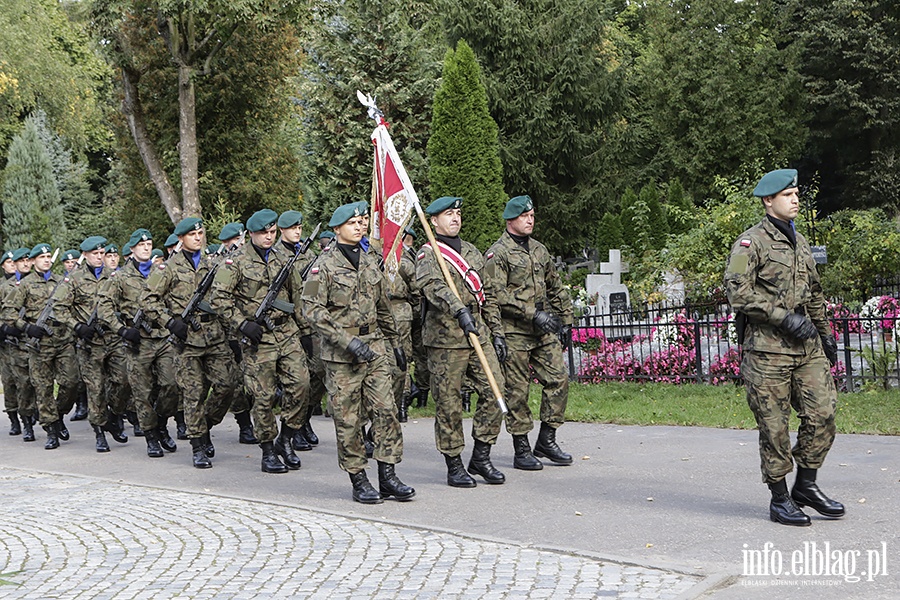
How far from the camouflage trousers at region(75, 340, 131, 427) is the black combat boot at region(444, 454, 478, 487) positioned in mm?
4887

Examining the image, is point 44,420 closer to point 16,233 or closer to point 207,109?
point 207,109

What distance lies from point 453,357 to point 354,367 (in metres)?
0.86

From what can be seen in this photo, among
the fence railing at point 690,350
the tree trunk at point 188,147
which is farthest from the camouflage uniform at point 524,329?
the tree trunk at point 188,147

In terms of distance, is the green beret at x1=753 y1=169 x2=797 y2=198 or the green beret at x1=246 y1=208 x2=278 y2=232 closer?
the green beret at x1=753 y1=169 x2=797 y2=198

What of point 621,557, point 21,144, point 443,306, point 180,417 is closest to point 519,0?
point 21,144

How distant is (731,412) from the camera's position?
11.8 meters

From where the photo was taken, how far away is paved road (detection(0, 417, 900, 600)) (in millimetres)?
6027

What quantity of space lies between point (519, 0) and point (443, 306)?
101ft

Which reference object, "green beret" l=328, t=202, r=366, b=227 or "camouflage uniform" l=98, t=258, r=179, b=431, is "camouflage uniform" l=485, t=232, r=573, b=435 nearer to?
"green beret" l=328, t=202, r=366, b=227

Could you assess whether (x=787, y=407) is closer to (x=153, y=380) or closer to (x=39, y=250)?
(x=153, y=380)

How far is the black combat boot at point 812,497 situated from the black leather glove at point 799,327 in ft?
2.87

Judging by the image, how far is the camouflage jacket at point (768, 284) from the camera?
7.05m

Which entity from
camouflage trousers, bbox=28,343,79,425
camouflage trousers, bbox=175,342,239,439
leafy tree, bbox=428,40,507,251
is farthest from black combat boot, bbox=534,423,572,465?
leafy tree, bbox=428,40,507,251

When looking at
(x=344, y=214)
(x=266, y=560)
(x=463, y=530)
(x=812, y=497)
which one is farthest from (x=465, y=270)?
(x=812, y=497)
